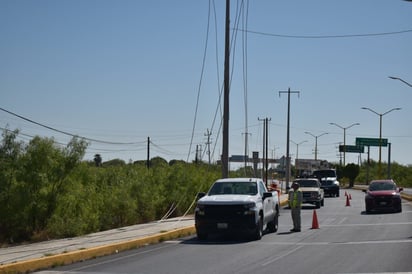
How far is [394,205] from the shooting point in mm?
33938

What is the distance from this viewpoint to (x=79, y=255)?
51.6ft

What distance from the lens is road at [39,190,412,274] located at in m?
13.7

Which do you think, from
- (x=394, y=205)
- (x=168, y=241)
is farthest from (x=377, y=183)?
(x=168, y=241)

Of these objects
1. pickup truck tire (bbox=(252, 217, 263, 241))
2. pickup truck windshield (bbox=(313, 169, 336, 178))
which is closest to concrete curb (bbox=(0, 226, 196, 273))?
pickup truck tire (bbox=(252, 217, 263, 241))

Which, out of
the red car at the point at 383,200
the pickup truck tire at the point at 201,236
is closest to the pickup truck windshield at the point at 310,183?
the red car at the point at 383,200

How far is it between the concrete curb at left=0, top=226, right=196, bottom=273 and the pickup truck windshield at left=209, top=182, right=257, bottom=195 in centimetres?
204

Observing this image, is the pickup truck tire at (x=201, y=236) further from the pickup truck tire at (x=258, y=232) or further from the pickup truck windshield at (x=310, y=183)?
the pickup truck windshield at (x=310, y=183)

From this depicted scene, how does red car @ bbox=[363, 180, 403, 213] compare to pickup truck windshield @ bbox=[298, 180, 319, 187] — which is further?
pickup truck windshield @ bbox=[298, 180, 319, 187]

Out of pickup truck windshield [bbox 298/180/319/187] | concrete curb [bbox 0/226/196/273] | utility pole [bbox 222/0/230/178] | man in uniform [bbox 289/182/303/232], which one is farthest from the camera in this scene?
pickup truck windshield [bbox 298/180/319/187]

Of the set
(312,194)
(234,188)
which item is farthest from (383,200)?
(234,188)

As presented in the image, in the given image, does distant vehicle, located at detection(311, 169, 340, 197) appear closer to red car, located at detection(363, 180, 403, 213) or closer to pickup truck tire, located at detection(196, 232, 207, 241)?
red car, located at detection(363, 180, 403, 213)

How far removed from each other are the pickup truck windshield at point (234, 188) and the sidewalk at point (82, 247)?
78.9 inches

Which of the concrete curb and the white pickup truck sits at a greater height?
the white pickup truck

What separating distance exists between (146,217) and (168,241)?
7.24m
